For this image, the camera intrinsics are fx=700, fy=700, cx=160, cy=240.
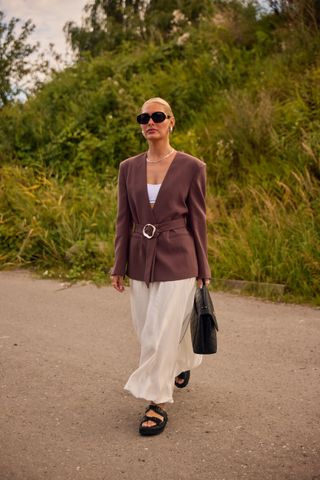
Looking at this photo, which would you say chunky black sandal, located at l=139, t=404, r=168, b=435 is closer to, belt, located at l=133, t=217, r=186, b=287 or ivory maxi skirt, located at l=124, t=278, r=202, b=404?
ivory maxi skirt, located at l=124, t=278, r=202, b=404

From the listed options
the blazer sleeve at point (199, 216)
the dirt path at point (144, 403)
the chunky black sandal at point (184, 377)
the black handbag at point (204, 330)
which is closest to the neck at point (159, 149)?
the blazer sleeve at point (199, 216)

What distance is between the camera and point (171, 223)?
4.52 metres

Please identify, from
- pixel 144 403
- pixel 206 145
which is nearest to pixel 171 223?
pixel 144 403

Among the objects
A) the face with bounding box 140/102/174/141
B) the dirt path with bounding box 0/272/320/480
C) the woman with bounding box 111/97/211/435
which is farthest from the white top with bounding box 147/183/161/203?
the dirt path with bounding box 0/272/320/480

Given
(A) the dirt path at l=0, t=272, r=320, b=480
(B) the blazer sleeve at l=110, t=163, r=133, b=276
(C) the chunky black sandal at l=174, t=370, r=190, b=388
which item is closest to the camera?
(A) the dirt path at l=0, t=272, r=320, b=480

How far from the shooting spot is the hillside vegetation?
846 cm

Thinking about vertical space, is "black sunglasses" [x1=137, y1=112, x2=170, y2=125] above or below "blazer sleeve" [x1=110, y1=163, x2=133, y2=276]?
above

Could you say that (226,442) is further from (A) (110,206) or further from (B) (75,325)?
(A) (110,206)

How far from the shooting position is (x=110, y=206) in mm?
10406

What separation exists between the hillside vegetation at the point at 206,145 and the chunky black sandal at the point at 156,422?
330 centimetres

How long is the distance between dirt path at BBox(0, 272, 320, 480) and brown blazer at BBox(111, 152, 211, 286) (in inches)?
38.9

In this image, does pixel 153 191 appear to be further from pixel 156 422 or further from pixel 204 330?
pixel 156 422

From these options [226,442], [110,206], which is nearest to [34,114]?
[110,206]

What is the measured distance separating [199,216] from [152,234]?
33 cm
